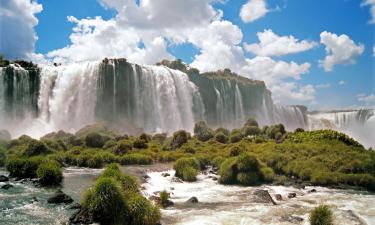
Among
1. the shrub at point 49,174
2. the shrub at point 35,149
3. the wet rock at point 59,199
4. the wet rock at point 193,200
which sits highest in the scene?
the shrub at point 35,149

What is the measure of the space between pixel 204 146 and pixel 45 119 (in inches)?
1458

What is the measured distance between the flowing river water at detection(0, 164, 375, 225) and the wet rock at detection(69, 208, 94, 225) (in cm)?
49

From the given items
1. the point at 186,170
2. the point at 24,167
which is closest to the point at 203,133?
the point at 186,170

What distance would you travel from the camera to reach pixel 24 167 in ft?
94.0

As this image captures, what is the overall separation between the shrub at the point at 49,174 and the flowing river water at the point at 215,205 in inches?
29.2

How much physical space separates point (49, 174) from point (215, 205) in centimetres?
1235

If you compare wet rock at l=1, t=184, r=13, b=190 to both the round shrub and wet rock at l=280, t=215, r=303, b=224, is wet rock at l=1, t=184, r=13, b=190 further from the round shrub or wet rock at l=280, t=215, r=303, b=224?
wet rock at l=280, t=215, r=303, b=224

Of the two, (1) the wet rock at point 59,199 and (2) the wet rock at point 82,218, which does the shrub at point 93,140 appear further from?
(2) the wet rock at point 82,218

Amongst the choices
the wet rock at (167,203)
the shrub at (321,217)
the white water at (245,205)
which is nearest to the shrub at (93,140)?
the white water at (245,205)

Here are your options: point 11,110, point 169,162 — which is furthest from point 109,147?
point 11,110

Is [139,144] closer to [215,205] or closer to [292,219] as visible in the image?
[215,205]

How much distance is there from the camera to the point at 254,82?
135375mm

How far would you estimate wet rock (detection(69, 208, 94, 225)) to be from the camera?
16266mm

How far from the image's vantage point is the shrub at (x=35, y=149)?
3962cm
